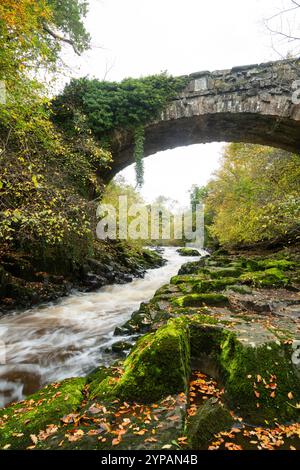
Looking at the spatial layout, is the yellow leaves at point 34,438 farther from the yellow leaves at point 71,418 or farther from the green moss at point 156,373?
the green moss at point 156,373

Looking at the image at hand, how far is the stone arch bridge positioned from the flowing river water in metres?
6.17

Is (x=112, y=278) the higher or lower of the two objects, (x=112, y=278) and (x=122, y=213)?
the lower

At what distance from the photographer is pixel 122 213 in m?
13.8

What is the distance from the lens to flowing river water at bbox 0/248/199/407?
13.5 feet

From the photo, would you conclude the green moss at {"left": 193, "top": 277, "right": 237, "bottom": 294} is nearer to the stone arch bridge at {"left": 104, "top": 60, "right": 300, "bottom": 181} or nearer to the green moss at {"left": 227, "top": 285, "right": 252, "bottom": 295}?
the green moss at {"left": 227, "top": 285, "right": 252, "bottom": 295}

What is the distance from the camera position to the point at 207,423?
6.95 feet

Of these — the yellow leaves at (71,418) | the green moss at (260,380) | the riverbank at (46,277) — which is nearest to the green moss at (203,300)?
the green moss at (260,380)

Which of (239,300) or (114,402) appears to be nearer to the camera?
(114,402)

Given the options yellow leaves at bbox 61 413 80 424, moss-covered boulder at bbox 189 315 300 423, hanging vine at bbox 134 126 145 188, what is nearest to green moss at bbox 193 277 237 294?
moss-covered boulder at bbox 189 315 300 423

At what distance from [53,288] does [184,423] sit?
23.3ft

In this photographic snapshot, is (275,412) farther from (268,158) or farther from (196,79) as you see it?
(268,158)

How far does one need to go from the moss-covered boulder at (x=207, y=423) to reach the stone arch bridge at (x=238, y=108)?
902cm
